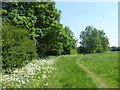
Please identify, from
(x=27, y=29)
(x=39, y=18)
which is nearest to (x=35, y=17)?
(x=39, y=18)

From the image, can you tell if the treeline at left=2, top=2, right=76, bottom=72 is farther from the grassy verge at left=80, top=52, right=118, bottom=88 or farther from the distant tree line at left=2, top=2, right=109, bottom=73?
the grassy verge at left=80, top=52, right=118, bottom=88

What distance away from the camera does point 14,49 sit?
8.58 m

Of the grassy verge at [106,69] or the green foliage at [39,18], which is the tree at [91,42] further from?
the grassy verge at [106,69]

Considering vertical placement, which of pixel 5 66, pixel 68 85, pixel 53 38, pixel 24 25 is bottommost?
pixel 68 85

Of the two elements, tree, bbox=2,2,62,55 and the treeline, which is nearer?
the treeline

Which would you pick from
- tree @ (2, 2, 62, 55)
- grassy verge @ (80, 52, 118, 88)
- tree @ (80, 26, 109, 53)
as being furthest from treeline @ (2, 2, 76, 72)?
tree @ (80, 26, 109, 53)

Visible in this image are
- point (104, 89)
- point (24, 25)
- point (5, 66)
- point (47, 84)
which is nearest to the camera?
point (104, 89)

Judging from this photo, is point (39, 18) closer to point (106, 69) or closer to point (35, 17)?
point (35, 17)

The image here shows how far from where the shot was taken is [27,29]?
1452cm

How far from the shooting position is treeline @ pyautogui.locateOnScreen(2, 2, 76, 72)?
834 centimetres

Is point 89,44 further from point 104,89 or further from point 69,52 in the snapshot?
point 104,89

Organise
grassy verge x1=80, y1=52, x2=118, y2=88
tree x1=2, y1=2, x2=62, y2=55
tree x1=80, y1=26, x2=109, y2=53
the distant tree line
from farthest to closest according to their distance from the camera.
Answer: tree x1=80, y1=26, x2=109, y2=53, tree x1=2, y1=2, x2=62, y2=55, the distant tree line, grassy verge x1=80, y1=52, x2=118, y2=88

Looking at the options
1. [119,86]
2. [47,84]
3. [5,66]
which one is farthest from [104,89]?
[5,66]

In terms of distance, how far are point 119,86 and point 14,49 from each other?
26.2 feet
